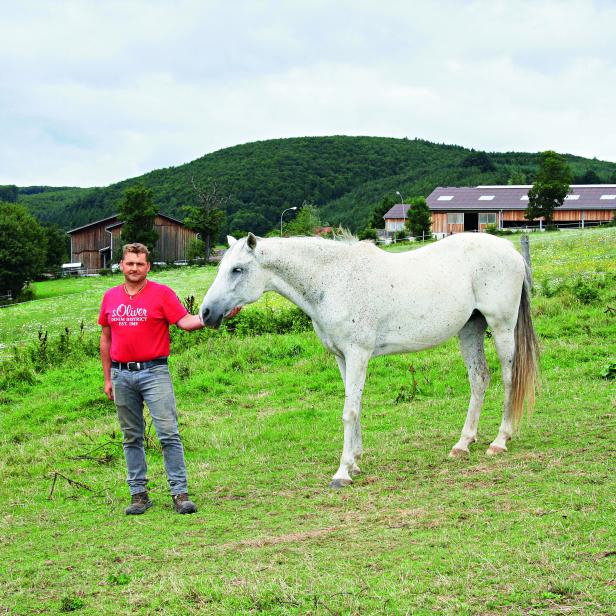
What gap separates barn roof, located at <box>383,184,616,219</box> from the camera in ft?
256

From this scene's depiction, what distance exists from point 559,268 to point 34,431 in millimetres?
18866

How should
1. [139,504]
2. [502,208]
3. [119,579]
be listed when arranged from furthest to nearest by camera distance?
[502,208]
[139,504]
[119,579]

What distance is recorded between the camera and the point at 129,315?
6602mm

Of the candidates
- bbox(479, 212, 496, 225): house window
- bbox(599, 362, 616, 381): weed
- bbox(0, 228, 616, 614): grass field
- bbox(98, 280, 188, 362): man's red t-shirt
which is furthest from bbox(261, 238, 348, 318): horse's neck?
bbox(479, 212, 496, 225): house window

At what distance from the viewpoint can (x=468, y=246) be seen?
27.3ft

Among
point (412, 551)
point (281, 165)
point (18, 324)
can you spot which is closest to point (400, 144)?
point (281, 165)

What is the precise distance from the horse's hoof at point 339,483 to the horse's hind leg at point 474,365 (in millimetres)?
1795

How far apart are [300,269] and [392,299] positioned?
98 cm

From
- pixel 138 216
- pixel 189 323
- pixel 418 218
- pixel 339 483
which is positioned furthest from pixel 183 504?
pixel 138 216

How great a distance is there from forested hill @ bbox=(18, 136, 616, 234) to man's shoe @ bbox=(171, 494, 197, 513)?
3326 inches

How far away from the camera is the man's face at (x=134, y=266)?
21.7 ft

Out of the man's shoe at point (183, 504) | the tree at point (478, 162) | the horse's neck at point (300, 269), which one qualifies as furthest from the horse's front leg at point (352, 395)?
the tree at point (478, 162)

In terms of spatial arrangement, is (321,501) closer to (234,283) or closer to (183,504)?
(183,504)

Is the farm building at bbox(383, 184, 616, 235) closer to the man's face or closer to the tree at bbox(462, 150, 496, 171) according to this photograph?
the tree at bbox(462, 150, 496, 171)
